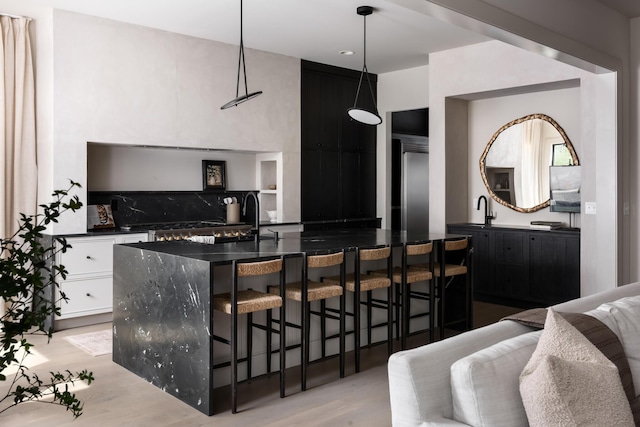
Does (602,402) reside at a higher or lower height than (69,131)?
lower

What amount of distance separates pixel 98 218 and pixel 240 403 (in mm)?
2975

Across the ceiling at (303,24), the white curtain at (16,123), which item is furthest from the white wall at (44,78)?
the ceiling at (303,24)

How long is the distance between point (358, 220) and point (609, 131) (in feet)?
11.3

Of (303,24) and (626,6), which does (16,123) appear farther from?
(626,6)

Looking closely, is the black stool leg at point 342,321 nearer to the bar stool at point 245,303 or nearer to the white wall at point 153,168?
the bar stool at point 245,303

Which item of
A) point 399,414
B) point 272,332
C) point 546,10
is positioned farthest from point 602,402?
point 546,10

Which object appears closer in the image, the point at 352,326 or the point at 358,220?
the point at 352,326

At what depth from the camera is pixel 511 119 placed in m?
6.55

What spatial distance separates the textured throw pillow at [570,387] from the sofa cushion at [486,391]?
0.06m

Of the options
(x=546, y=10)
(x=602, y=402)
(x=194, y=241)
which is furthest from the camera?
(x=194, y=241)

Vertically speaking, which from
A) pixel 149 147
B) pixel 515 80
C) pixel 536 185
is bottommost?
pixel 536 185

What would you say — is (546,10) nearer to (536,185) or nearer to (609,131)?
(609,131)

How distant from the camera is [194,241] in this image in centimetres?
443

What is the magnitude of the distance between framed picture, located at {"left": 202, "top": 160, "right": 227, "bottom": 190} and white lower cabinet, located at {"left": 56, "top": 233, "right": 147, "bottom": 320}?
1.48 meters
